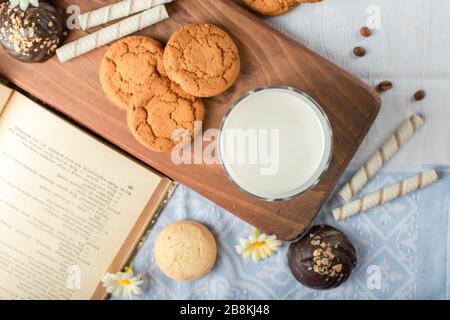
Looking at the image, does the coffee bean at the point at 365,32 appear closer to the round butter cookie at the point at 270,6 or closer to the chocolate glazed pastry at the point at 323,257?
A: the round butter cookie at the point at 270,6

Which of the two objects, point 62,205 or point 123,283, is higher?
point 62,205

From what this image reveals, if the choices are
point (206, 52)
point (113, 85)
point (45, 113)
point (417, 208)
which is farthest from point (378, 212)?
point (45, 113)

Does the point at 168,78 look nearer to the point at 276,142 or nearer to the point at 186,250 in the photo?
the point at 276,142

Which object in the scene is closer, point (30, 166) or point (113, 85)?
point (113, 85)

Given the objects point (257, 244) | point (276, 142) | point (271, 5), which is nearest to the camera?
point (276, 142)

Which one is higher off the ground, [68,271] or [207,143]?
[207,143]

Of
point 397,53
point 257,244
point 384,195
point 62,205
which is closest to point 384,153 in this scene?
point 384,195
